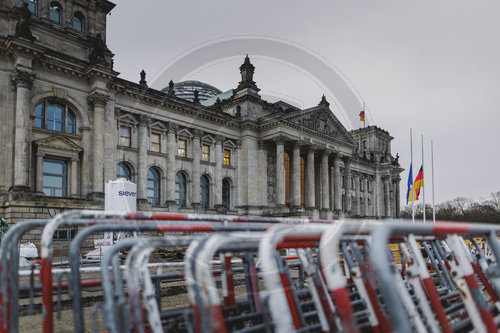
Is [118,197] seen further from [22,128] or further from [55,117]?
[55,117]

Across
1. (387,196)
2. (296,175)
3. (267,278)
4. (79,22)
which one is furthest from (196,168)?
(387,196)

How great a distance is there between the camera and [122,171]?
31906 millimetres

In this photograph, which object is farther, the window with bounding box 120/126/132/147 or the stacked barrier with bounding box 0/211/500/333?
the window with bounding box 120/126/132/147

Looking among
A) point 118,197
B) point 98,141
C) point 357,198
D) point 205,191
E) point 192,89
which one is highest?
point 192,89

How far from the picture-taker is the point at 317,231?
3.07m

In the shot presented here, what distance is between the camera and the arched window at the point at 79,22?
2998 centimetres

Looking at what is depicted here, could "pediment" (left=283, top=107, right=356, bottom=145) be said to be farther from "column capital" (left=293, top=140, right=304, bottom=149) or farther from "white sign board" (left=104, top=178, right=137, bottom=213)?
"white sign board" (left=104, top=178, right=137, bottom=213)

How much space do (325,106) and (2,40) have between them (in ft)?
108

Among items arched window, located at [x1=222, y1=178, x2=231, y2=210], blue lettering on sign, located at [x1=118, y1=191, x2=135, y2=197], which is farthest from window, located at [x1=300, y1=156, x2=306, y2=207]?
blue lettering on sign, located at [x1=118, y1=191, x2=135, y2=197]

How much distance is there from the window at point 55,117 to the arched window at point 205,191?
44.9 feet

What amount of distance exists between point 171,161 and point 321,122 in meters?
20.0

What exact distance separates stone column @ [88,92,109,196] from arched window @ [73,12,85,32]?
247 inches

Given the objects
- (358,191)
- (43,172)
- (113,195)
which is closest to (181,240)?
(113,195)

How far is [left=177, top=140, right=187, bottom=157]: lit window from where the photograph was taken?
36.2 m
